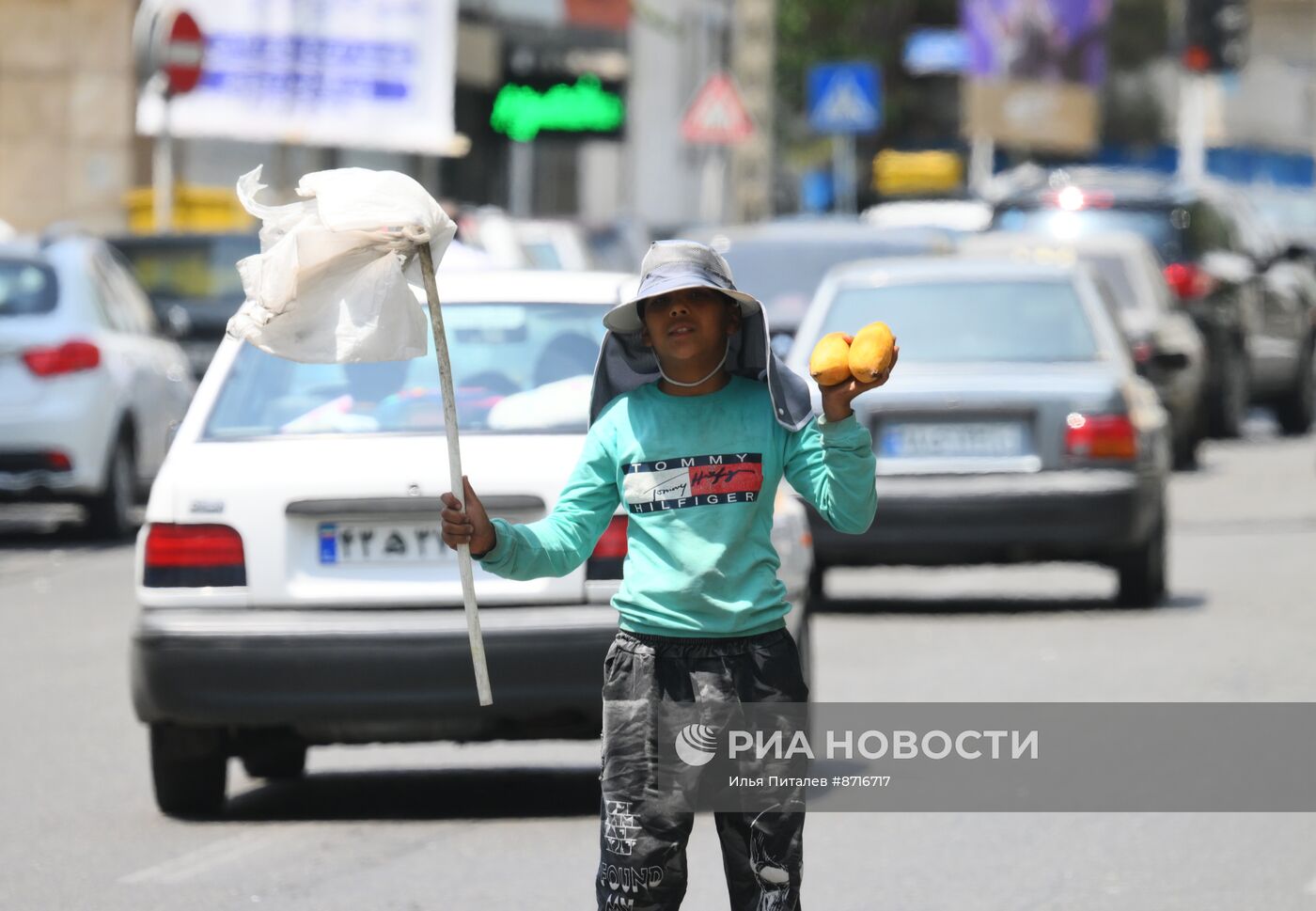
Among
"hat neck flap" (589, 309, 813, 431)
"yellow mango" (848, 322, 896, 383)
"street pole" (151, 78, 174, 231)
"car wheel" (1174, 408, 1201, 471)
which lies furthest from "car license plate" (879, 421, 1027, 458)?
"street pole" (151, 78, 174, 231)

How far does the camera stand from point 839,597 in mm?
14398

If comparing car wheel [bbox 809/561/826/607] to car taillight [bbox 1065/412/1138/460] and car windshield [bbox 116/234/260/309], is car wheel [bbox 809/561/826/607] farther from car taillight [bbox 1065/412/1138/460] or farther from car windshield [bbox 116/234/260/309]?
car windshield [bbox 116/234/260/309]

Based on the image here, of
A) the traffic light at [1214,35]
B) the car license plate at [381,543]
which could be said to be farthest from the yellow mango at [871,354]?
the traffic light at [1214,35]

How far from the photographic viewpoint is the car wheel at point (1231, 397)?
77.7ft

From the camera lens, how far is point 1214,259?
22.6 meters

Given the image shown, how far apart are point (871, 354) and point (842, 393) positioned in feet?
0.38

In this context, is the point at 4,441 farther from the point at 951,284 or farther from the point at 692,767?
the point at 692,767

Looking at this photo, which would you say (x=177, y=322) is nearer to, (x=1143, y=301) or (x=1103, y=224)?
(x=1143, y=301)

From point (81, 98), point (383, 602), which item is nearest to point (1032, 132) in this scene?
point (81, 98)

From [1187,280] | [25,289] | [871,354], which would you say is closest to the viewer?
[871,354]

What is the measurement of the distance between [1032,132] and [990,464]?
4743 cm

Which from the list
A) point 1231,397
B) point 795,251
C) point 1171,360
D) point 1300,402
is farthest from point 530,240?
point 1171,360

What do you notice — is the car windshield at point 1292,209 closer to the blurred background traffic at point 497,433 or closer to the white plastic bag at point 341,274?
the blurred background traffic at point 497,433

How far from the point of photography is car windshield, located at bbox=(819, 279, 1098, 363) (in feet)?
44.7
